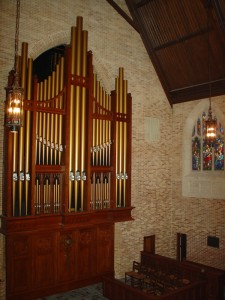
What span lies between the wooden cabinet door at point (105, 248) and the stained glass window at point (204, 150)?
165 inches

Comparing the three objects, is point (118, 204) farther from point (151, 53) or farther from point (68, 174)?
point (151, 53)

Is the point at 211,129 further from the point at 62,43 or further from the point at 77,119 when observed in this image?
the point at 62,43

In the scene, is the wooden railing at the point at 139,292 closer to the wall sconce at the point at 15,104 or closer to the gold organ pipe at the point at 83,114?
the gold organ pipe at the point at 83,114

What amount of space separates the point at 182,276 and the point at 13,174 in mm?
5851

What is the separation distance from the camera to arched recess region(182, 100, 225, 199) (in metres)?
11.6

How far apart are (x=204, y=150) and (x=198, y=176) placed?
3.21 ft

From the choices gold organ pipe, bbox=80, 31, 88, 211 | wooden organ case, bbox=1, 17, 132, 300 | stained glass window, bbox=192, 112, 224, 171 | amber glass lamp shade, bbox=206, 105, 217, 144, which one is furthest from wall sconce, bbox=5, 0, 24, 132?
stained glass window, bbox=192, 112, 224, 171

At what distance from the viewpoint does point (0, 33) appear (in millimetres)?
9086

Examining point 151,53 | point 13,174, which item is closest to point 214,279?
point 13,174

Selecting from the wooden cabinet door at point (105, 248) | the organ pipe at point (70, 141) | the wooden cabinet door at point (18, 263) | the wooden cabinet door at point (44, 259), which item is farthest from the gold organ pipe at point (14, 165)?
the wooden cabinet door at point (105, 248)

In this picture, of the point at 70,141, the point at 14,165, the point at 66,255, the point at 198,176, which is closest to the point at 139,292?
the point at 66,255

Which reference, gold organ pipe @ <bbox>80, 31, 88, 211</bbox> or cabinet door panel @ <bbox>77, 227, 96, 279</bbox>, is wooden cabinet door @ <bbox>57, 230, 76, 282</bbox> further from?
gold organ pipe @ <bbox>80, 31, 88, 211</bbox>

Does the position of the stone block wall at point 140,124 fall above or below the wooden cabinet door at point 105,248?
above

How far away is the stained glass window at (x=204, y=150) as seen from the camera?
11797 mm
